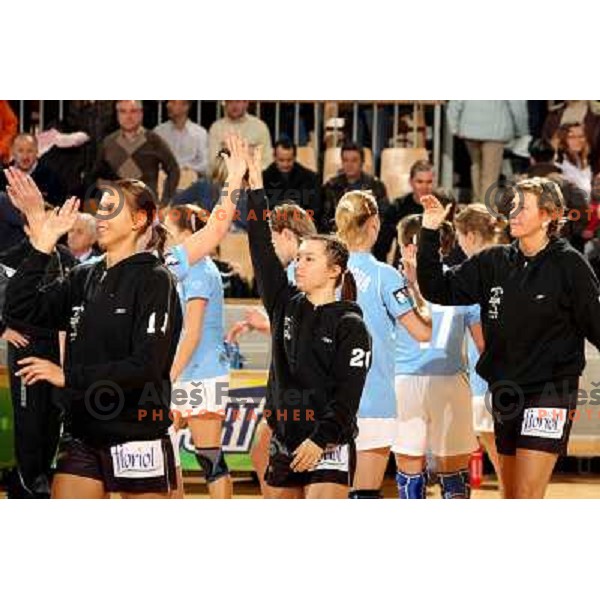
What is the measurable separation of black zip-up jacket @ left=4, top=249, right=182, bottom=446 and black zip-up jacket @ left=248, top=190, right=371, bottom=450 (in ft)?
1.87

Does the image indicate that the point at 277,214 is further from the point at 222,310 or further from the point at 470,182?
the point at 470,182

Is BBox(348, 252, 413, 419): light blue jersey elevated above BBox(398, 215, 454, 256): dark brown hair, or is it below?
below

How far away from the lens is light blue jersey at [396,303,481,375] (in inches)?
335

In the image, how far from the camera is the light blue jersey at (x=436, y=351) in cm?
851

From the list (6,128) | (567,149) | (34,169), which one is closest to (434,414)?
(34,169)

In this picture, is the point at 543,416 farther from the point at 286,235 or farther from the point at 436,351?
the point at 286,235

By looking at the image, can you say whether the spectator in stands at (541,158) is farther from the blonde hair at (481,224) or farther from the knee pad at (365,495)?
the knee pad at (365,495)

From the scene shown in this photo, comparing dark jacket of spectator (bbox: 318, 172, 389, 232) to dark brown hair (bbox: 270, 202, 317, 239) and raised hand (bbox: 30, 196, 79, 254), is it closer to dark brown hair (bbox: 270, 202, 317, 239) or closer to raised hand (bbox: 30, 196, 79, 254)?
dark brown hair (bbox: 270, 202, 317, 239)

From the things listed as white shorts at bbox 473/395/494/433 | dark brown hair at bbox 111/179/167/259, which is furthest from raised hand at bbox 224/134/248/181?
white shorts at bbox 473/395/494/433

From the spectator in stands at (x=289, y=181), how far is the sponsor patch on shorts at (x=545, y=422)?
7.23 feet

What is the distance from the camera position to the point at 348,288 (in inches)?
301

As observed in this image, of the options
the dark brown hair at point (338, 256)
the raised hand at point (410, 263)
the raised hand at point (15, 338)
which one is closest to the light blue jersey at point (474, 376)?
the raised hand at point (410, 263)
